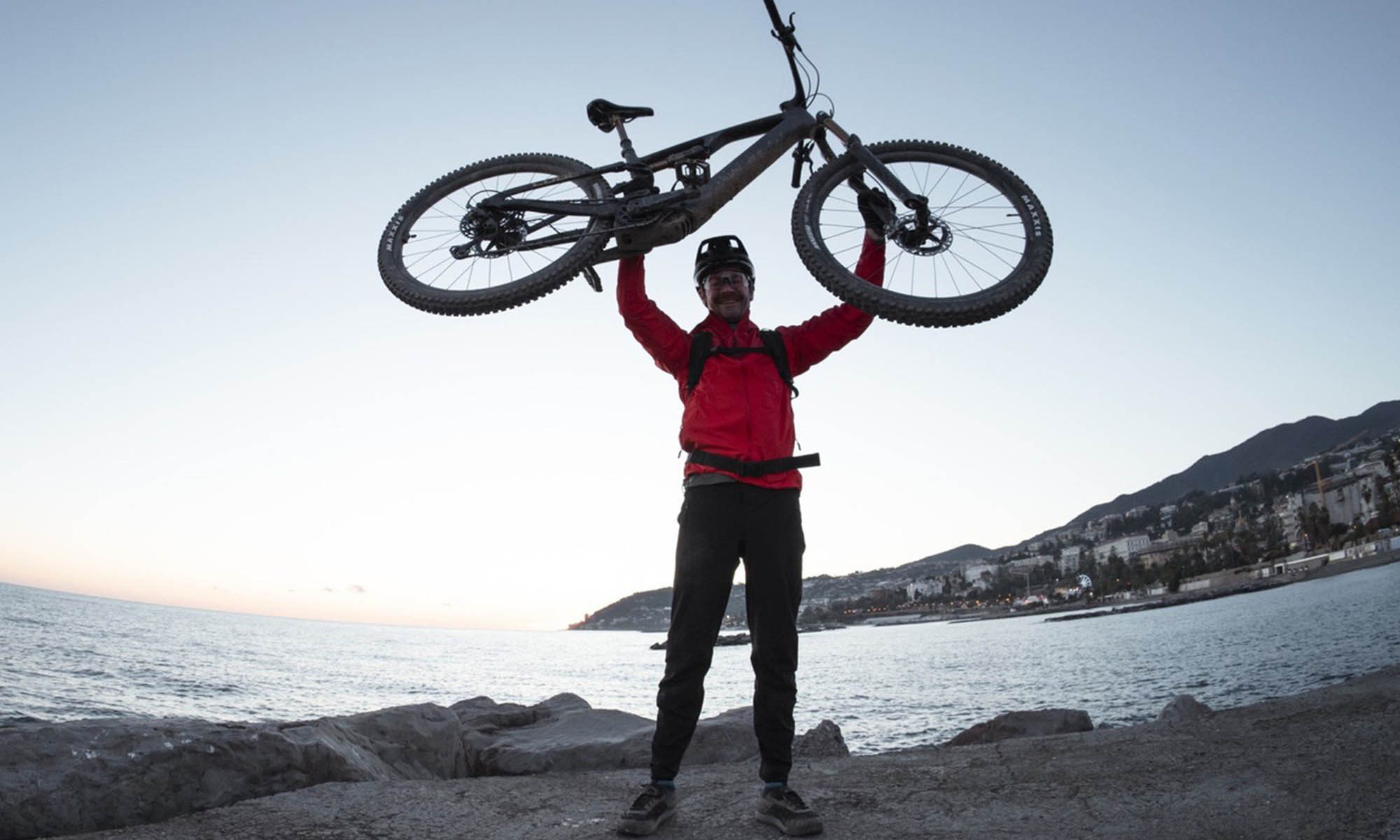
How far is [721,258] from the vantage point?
439 cm

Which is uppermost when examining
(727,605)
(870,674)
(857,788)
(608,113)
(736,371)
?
(608,113)

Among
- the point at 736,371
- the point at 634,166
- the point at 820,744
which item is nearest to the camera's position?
the point at 736,371

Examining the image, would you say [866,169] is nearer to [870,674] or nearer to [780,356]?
[780,356]

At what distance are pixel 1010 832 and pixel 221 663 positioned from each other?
48241mm

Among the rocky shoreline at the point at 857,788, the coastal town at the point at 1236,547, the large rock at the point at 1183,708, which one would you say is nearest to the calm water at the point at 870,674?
the large rock at the point at 1183,708

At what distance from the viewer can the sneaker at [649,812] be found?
347 cm

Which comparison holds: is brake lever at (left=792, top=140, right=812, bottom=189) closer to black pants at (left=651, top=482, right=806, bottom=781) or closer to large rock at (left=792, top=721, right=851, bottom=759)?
black pants at (left=651, top=482, right=806, bottom=781)

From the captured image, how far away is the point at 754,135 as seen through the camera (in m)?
5.48

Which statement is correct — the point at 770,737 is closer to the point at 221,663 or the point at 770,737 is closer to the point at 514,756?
the point at 514,756

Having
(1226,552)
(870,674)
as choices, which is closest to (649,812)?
(870,674)

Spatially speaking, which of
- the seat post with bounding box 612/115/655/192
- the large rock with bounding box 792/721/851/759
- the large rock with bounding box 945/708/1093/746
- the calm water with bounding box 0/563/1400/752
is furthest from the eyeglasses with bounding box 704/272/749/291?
the calm water with bounding box 0/563/1400/752

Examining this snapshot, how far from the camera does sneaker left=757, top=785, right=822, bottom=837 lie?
3.35 metres

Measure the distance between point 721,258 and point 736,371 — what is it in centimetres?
72

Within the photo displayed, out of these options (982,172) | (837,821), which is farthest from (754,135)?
(837,821)
